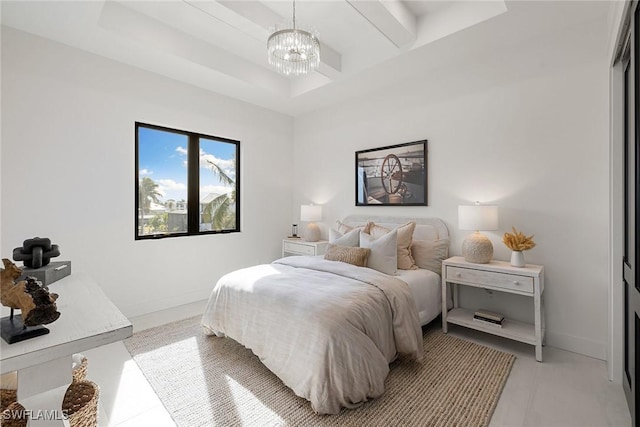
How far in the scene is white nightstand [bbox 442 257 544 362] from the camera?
234cm

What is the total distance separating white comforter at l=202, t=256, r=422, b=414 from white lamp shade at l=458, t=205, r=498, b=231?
876mm

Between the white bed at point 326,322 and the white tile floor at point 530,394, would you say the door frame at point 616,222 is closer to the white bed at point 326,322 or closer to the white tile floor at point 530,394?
the white tile floor at point 530,394

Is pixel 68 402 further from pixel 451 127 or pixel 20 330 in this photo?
pixel 451 127

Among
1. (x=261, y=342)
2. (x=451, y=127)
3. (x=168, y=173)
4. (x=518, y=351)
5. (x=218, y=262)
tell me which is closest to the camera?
(x=261, y=342)

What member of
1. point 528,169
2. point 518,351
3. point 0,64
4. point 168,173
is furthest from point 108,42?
point 518,351

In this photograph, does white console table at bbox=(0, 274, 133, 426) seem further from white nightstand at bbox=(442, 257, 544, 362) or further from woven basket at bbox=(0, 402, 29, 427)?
white nightstand at bbox=(442, 257, 544, 362)

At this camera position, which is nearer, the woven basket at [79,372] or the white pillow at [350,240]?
the woven basket at [79,372]

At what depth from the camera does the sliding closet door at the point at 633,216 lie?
1476 millimetres

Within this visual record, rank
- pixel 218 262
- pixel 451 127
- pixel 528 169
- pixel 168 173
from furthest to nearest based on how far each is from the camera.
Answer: pixel 218 262, pixel 168 173, pixel 451 127, pixel 528 169

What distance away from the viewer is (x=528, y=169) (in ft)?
8.94

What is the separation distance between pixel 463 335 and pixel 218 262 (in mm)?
3059

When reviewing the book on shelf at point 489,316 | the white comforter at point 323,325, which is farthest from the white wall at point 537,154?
the white comforter at point 323,325

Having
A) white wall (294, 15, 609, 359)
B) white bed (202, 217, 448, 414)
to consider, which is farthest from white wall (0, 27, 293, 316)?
white wall (294, 15, 609, 359)

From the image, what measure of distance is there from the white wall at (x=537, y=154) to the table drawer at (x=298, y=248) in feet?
4.47
